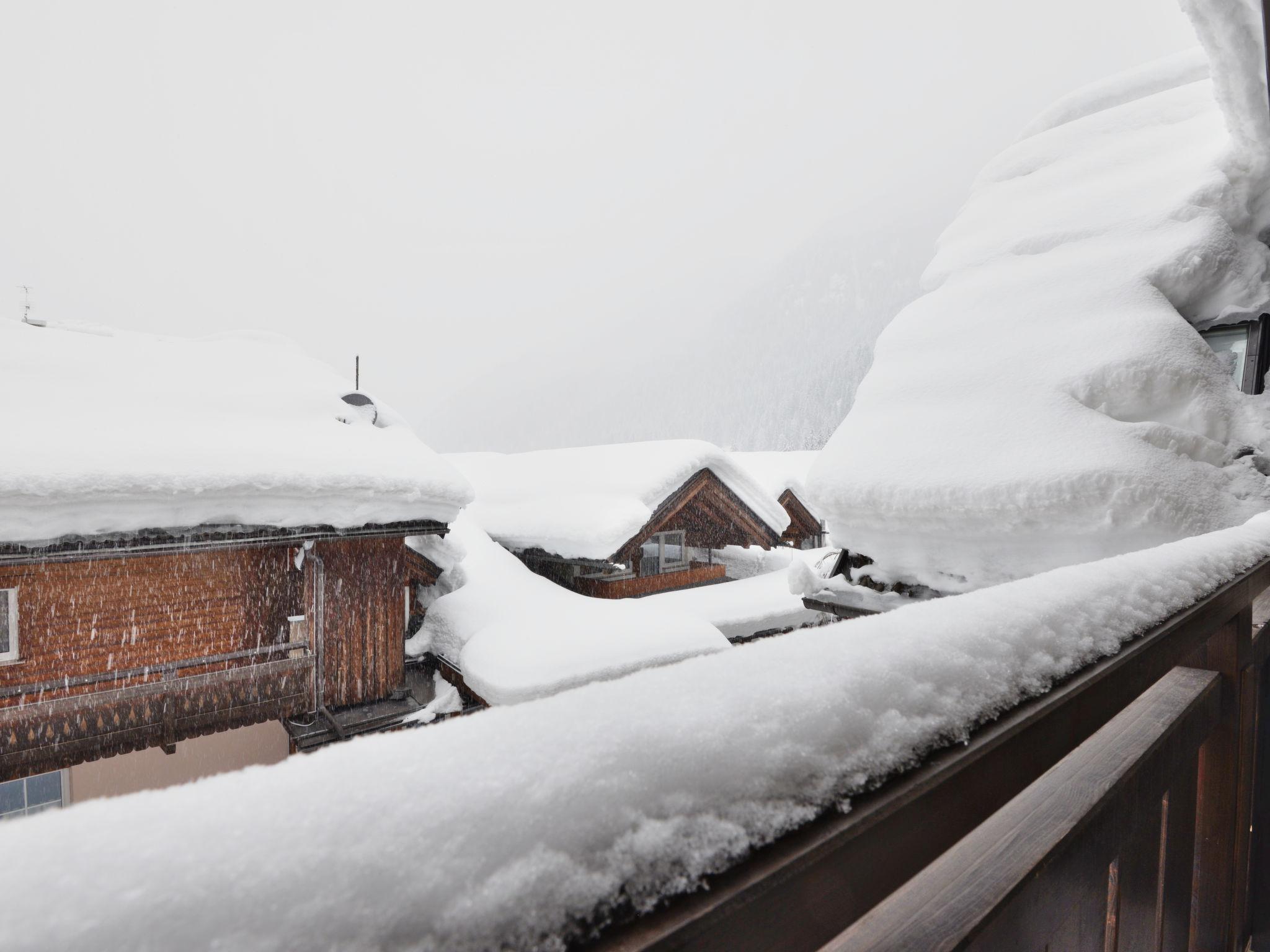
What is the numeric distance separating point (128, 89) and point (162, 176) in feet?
32.3

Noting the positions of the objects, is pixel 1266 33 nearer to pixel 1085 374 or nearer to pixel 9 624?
pixel 1085 374

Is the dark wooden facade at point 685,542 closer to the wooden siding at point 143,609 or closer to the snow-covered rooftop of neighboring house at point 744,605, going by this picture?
the snow-covered rooftop of neighboring house at point 744,605

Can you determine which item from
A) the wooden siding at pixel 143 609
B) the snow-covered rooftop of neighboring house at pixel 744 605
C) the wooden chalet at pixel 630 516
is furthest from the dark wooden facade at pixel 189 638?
the snow-covered rooftop of neighboring house at pixel 744 605

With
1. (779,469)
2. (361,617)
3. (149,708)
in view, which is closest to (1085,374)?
(361,617)

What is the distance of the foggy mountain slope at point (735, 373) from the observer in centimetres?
5162

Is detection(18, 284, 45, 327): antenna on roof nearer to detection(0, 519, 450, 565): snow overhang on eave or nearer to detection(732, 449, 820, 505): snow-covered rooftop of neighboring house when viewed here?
detection(0, 519, 450, 565): snow overhang on eave

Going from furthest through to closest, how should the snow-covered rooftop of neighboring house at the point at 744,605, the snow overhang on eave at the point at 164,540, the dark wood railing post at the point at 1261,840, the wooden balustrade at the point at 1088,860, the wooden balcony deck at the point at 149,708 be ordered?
the snow-covered rooftop of neighboring house at the point at 744,605 < the wooden balcony deck at the point at 149,708 < the snow overhang on eave at the point at 164,540 < the dark wood railing post at the point at 1261,840 < the wooden balustrade at the point at 1088,860

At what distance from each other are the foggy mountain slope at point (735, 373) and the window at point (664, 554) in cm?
3221

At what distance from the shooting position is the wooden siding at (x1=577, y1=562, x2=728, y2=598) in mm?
8570

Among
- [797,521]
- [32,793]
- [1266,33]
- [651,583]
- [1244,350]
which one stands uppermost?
[1266,33]

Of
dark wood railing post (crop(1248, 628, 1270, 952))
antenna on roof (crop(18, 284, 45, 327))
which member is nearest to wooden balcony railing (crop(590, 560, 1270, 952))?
dark wood railing post (crop(1248, 628, 1270, 952))

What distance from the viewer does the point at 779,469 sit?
14102 millimetres

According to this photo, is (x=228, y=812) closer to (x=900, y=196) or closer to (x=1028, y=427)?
(x=1028, y=427)

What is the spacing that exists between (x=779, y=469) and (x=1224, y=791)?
13.0 meters
